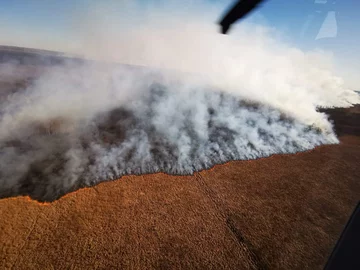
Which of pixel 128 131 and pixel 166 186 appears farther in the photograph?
pixel 128 131

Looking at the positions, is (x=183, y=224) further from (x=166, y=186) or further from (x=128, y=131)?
(x=128, y=131)

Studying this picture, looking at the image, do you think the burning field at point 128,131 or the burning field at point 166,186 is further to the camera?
the burning field at point 128,131

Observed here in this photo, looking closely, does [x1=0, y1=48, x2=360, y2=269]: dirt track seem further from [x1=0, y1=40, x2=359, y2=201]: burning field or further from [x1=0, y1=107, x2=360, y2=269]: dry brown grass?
[x1=0, y1=40, x2=359, y2=201]: burning field

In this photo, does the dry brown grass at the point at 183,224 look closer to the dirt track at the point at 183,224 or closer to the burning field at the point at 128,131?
the dirt track at the point at 183,224

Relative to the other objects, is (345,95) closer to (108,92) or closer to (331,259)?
(108,92)

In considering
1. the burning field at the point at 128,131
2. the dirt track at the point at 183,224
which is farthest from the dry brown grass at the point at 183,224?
the burning field at the point at 128,131

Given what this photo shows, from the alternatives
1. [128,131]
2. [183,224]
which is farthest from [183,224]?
[128,131]

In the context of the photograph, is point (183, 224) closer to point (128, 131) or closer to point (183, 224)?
point (183, 224)

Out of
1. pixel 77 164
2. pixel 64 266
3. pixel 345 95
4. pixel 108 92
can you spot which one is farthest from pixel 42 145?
pixel 345 95
